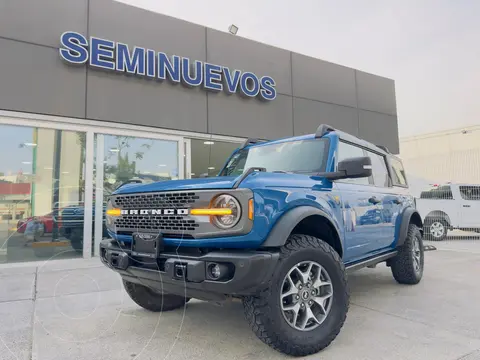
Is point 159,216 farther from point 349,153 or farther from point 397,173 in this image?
point 397,173

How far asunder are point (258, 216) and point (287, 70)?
28.4 feet

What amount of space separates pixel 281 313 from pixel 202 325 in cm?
114

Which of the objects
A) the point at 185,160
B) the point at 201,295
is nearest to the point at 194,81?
the point at 185,160

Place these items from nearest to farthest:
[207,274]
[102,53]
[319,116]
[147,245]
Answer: [207,274] → [147,245] → [102,53] → [319,116]

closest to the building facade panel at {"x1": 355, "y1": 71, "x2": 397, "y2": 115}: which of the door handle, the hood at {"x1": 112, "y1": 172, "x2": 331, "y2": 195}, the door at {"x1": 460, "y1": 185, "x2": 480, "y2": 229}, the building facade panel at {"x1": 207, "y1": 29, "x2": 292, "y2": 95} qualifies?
the building facade panel at {"x1": 207, "y1": 29, "x2": 292, "y2": 95}

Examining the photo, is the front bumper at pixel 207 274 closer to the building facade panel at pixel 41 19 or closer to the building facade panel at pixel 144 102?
the building facade panel at pixel 144 102

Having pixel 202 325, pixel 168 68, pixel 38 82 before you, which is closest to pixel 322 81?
pixel 168 68

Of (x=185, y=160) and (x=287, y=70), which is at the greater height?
Answer: (x=287, y=70)

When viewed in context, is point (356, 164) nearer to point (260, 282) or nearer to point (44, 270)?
point (260, 282)

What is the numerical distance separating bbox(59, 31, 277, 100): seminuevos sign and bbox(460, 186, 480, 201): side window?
6.51 m

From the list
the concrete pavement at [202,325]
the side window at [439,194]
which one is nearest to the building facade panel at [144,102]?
the concrete pavement at [202,325]

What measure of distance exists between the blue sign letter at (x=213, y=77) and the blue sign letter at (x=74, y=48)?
8.97 feet

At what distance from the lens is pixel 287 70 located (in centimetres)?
1028

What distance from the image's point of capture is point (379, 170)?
4.54 metres
